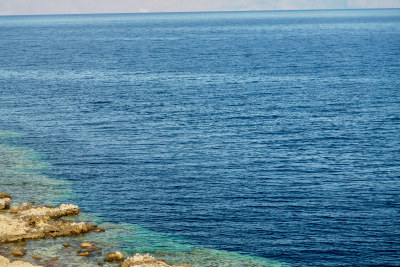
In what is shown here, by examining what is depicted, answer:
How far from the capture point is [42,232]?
51.6 metres

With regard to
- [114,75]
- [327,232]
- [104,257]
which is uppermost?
[114,75]

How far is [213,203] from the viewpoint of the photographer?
6078 cm

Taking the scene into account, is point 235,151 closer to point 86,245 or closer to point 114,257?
point 86,245

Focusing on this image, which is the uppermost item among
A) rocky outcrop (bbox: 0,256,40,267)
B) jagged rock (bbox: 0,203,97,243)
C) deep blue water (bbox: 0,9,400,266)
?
deep blue water (bbox: 0,9,400,266)

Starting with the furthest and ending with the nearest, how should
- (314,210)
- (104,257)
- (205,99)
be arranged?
(205,99), (314,210), (104,257)

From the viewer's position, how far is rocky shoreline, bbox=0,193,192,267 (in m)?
45.9

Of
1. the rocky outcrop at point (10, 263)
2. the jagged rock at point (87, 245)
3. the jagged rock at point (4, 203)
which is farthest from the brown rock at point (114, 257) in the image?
the jagged rock at point (4, 203)

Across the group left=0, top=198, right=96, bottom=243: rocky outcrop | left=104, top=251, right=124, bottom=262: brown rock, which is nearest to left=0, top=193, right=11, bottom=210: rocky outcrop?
left=0, top=198, right=96, bottom=243: rocky outcrop

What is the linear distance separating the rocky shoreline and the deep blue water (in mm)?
5135

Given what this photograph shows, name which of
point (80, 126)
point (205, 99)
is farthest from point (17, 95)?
point (205, 99)

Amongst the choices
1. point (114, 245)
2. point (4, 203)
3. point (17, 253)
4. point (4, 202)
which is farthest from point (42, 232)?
point (4, 202)

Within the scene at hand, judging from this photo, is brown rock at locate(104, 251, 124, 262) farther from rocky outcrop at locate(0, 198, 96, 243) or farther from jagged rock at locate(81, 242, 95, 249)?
rocky outcrop at locate(0, 198, 96, 243)

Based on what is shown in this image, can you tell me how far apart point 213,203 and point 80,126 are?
38840mm

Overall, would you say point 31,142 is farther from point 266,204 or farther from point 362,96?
point 362,96
